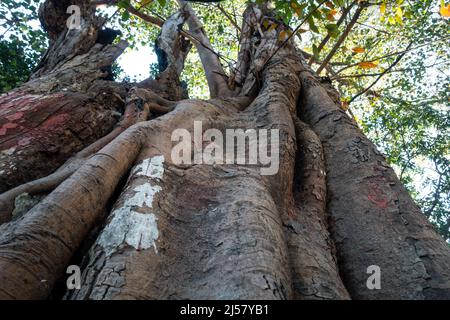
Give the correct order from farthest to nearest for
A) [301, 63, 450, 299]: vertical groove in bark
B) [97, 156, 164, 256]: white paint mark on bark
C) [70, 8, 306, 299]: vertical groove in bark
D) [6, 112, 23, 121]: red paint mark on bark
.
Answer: [6, 112, 23, 121]: red paint mark on bark, [301, 63, 450, 299]: vertical groove in bark, [97, 156, 164, 256]: white paint mark on bark, [70, 8, 306, 299]: vertical groove in bark

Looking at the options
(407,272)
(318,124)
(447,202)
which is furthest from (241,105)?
(447,202)

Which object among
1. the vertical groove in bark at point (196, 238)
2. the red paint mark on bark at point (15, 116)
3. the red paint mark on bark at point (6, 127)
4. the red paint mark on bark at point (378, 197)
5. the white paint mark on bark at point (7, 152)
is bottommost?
the vertical groove in bark at point (196, 238)

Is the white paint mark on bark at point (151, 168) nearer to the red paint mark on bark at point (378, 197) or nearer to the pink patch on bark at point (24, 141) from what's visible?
the pink patch on bark at point (24, 141)

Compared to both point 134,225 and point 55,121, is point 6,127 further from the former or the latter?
point 134,225

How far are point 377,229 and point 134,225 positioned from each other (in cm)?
124

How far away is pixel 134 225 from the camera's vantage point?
1.31 metres

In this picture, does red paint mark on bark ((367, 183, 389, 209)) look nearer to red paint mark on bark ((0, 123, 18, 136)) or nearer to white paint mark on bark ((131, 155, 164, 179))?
white paint mark on bark ((131, 155, 164, 179))

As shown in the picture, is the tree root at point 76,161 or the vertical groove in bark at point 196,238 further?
the tree root at point 76,161

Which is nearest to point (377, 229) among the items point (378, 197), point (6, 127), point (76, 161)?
Answer: point (378, 197)

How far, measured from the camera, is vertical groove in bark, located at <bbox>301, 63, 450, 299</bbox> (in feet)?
4.86

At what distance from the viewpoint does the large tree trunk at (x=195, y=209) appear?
1.16 m

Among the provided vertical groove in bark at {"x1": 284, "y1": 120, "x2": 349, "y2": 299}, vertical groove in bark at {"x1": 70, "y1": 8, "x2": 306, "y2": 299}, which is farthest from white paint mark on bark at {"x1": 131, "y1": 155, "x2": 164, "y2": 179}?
vertical groove in bark at {"x1": 284, "y1": 120, "x2": 349, "y2": 299}

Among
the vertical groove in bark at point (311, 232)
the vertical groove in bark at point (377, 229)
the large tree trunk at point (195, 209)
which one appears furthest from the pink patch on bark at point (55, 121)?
the vertical groove in bark at point (377, 229)
